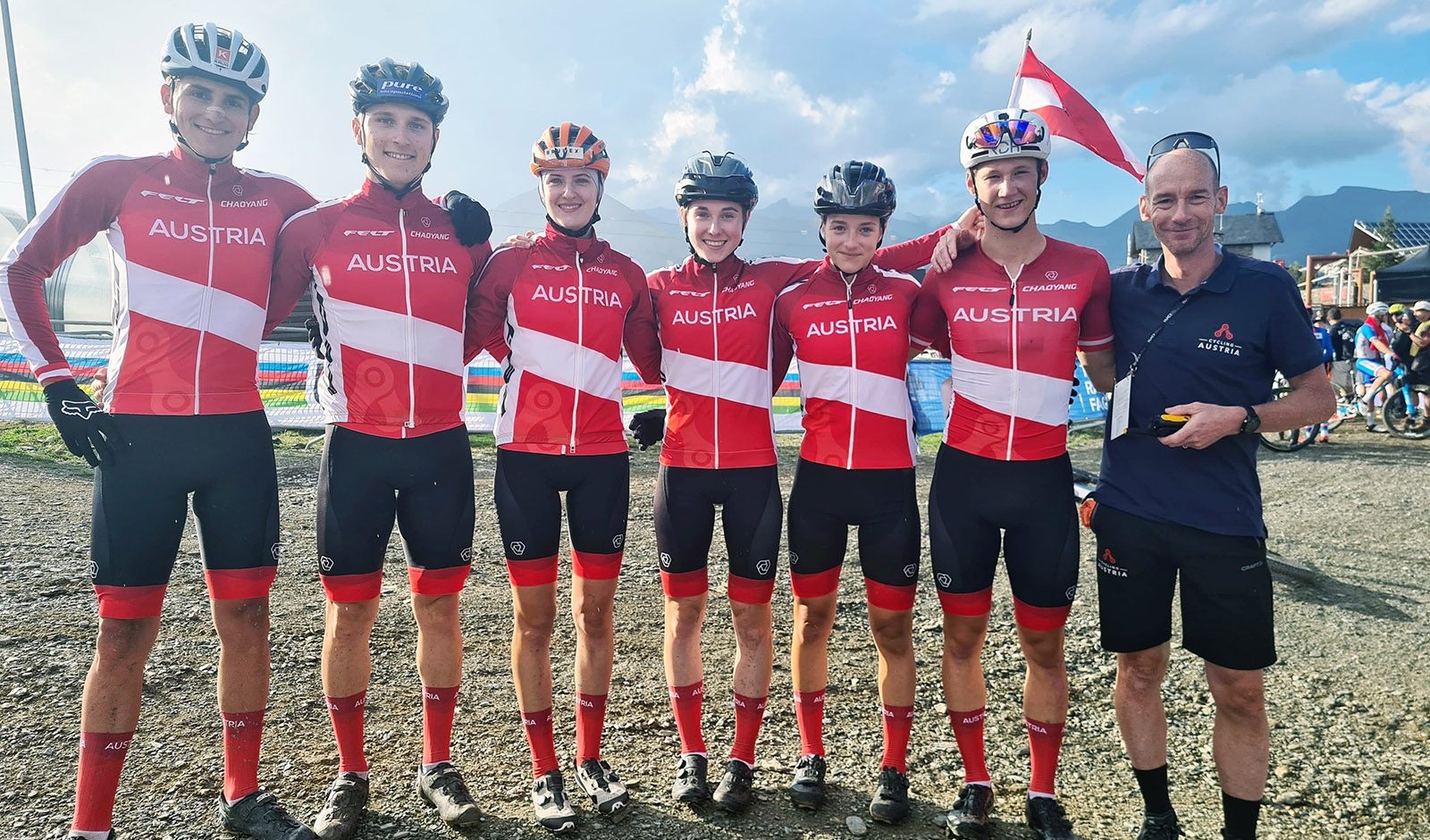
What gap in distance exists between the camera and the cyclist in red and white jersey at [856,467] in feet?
13.1

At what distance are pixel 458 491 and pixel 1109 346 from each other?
3.43m

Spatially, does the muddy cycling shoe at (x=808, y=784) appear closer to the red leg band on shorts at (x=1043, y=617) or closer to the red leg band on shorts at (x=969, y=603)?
the red leg band on shorts at (x=969, y=603)

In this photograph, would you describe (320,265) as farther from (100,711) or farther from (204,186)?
(100,711)

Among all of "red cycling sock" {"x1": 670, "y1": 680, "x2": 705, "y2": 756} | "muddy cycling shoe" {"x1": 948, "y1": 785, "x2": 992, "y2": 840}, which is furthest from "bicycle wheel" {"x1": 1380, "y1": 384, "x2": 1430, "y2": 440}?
"red cycling sock" {"x1": 670, "y1": 680, "x2": 705, "y2": 756}

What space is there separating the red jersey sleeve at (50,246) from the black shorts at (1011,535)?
14.1 feet

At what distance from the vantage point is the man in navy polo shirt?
3.26m

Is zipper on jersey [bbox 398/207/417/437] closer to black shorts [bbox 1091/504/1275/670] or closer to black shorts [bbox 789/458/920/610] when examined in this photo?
black shorts [bbox 789/458/920/610]

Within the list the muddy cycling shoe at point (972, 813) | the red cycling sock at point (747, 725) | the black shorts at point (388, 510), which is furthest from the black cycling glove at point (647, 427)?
the muddy cycling shoe at point (972, 813)

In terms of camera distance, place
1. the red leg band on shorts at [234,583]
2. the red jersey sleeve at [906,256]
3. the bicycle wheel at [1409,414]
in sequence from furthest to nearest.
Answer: the bicycle wheel at [1409,414], the red jersey sleeve at [906,256], the red leg band on shorts at [234,583]

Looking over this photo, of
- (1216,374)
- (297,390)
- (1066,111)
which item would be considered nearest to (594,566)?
(1216,374)

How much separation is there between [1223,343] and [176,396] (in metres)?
4.80

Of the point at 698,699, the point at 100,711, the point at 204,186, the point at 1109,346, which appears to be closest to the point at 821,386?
the point at 1109,346

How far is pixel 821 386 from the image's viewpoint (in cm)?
414

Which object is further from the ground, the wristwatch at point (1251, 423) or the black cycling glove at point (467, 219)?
the black cycling glove at point (467, 219)
